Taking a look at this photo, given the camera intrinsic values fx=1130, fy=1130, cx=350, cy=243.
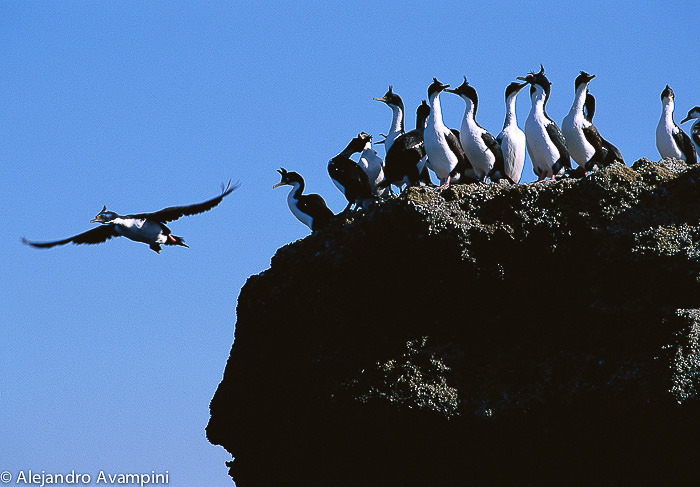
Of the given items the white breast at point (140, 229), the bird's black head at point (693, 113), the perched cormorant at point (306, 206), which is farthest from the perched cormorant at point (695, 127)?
the white breast at point (140, 229)

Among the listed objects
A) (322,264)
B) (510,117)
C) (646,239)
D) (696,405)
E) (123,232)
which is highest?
(123,232)

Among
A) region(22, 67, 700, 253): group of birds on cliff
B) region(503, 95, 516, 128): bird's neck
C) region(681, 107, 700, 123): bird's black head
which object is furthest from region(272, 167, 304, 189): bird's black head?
region(681, 107, 700, 123): bird's black head

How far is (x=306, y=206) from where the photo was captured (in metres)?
13.9

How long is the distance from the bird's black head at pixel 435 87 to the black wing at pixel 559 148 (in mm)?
1463

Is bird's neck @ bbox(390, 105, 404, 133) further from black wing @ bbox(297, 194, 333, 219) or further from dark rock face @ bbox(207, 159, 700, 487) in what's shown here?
dark rock face @ bbox(207, 159, 700, 487)

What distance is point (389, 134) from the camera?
15.2m

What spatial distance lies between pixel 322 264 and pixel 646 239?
2.54 metres

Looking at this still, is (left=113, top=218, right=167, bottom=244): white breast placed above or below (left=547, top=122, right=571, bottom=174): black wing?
above

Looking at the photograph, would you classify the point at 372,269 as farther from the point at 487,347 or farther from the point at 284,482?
the point at 284,482

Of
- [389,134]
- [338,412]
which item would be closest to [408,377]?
[338,412]

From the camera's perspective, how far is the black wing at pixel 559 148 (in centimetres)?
1218

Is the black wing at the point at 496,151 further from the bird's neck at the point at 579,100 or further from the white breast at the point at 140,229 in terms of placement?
the white breast at the point at 140,229

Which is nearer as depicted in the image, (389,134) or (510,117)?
(510,117)

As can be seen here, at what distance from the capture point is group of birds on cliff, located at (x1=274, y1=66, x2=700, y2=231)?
40.3 feet
